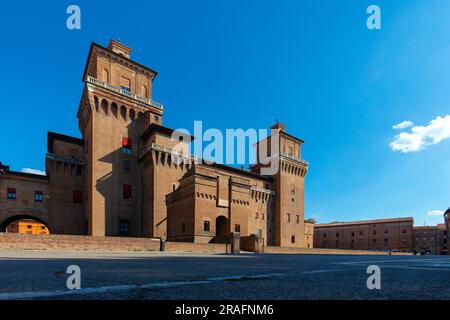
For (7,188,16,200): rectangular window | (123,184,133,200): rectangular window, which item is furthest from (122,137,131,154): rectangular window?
(7,188,16,200): rectangular window

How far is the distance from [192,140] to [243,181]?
1041 cm

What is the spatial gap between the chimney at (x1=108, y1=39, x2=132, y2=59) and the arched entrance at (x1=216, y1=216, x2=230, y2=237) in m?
28.2

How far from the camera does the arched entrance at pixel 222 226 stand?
33675 mm

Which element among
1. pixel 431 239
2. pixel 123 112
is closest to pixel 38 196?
pixel 123 112

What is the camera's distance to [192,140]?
40.9 metres

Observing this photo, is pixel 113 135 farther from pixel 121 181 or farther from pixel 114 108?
pixel 121 181

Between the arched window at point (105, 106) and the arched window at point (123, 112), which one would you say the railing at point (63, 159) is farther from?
the arched window at point (123, 112)

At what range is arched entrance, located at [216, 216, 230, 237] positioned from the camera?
3367cm

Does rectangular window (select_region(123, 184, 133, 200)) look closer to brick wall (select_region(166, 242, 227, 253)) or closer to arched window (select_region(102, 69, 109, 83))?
arched window (select_region(102, 69, 109, 83))

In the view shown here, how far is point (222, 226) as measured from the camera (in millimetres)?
34250

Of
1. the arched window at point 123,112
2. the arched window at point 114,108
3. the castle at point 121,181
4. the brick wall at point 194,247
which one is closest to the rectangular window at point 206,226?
the castle at point 121,181

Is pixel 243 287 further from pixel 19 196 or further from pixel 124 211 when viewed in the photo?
pixel 19 196

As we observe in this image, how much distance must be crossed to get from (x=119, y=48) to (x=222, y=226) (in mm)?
30387

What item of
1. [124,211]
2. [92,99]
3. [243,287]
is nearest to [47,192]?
[124,211]
